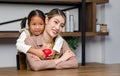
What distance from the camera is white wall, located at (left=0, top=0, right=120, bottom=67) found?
2.58 metres

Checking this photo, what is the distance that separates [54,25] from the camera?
1635mm

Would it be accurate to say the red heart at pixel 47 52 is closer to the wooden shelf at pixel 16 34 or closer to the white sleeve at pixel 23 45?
the white sleeve at pixel 23 45

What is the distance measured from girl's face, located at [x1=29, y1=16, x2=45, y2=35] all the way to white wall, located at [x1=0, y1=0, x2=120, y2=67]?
90 centimetres

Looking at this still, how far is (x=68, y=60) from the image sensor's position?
1677 millimetres

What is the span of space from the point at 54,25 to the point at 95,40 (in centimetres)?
137

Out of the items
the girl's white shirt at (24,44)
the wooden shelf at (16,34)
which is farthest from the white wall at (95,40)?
the girl's white shirt at (24,44)

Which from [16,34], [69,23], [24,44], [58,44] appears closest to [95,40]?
[69,23]

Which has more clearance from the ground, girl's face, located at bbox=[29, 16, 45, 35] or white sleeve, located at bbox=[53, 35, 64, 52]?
girl's face, located at bbox=[29, 16, 45, 35]

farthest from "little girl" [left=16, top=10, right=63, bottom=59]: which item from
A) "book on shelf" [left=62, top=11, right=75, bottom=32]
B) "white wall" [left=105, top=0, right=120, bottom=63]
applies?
"white wall" [left=105, top=0, right=120, bottom=63]

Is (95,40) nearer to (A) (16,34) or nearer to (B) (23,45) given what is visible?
(A) (16,34)

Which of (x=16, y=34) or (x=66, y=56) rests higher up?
(x=16, y=34)

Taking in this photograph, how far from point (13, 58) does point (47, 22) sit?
1057 mm

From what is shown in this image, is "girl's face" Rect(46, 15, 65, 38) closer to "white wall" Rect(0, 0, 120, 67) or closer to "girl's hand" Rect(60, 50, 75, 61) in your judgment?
"girl's hand" Rect(60, 50, 75, 61)

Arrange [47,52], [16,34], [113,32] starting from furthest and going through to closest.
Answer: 1. [113,32]
2. [16,34]
3. [47,52]
